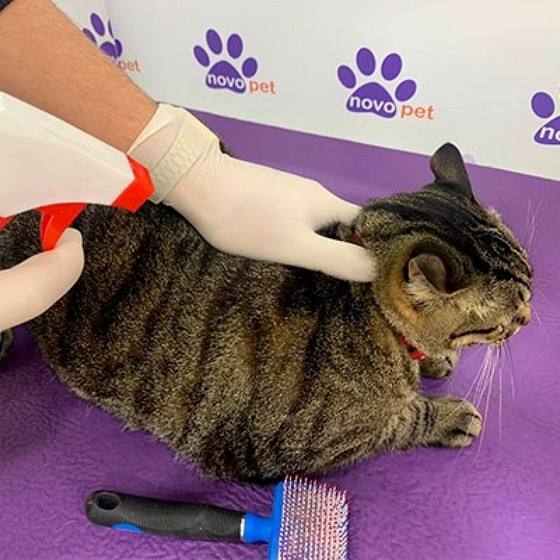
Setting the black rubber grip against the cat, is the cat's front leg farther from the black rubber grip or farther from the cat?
the black rubber grip

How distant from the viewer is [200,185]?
1.03 m

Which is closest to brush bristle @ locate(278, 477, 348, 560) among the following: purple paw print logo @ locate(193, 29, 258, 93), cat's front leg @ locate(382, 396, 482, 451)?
cat's front leg @ locate(382, 396, 482, 451)

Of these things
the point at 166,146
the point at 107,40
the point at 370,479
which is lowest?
the point at 370,479

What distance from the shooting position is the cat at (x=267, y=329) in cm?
97

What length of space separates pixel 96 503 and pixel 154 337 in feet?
0.75

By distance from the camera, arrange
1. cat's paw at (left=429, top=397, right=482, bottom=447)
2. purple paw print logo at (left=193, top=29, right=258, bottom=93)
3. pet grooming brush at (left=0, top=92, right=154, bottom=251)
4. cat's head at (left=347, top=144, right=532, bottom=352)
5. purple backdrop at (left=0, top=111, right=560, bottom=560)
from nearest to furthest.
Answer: pet grooming brush at (left=0, top=92, right=154, bottom=251) → cat's head at (left=347, top=144, right=532, bottom=352) → purple backdrop at (left=0, top=111, right=560, bottom=560) → cat's paw at (left=429, top=397, right=482, bottom=447) → purple paw print logo at (left=193, top=29, right=258, bottom=93)

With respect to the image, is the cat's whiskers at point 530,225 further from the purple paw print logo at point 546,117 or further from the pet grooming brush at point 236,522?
the pet grooming brush at point 236,522

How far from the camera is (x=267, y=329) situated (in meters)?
1.00

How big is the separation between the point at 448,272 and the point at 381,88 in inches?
32.2

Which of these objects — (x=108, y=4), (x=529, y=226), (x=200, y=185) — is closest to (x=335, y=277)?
(x=200, y=185)

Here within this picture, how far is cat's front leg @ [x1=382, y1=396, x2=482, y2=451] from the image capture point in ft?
3.62

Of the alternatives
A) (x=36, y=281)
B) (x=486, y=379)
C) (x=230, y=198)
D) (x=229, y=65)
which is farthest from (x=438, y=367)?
(x=229, y=65)

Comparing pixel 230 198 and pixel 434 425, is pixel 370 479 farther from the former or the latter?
pixel 230 198

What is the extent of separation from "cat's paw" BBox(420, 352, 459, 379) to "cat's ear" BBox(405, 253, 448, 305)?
0.86ft
